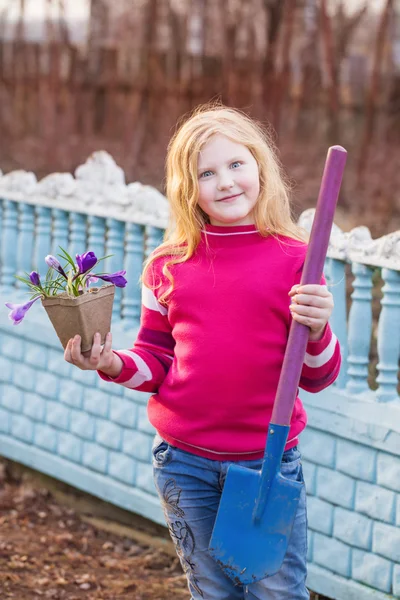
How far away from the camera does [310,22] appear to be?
347 inches

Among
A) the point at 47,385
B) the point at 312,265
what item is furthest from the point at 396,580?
the point at 47,385

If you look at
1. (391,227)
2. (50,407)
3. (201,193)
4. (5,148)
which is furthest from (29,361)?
(5,148)

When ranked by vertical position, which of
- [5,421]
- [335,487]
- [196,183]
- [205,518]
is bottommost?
[5,421]

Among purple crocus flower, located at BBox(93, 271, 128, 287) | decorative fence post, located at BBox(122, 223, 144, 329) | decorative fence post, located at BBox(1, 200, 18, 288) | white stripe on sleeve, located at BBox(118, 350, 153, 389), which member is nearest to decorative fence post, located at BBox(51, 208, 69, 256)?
decorative fence post, located at BBox(1, 200, 18, 288)

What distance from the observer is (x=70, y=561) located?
421 centimetres

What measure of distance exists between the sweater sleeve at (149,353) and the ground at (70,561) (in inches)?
61.3

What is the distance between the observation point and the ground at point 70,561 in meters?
3.93

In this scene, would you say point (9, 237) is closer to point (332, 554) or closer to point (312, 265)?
point (332, 554)

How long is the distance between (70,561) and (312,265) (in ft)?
8.02

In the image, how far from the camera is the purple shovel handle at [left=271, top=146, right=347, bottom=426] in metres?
2.19

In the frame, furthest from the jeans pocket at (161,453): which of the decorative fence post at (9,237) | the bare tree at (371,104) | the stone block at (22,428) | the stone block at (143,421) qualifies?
the bare tree at (371,104)

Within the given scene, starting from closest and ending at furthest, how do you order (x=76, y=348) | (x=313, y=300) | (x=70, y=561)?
1. (x=313, y=300)
2. (x=76, y=348)
3. (x=70, y=561)

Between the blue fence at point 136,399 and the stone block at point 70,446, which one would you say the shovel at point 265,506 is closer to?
the blue fence at point 136,399

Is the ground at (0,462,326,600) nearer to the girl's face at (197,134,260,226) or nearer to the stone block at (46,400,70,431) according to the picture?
the stone block at (46,400,70,431)
